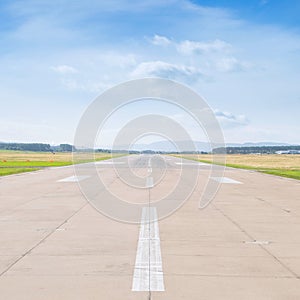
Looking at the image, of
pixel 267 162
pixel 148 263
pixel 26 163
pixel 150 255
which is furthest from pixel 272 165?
pixel 148 263

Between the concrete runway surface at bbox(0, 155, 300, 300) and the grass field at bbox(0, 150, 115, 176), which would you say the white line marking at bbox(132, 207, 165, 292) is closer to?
the concrete runway surface at bbox(0, 155, 300, 300)

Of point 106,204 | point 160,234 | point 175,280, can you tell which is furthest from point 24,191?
point 175,280

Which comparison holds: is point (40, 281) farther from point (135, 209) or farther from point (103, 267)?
point (135, 209)

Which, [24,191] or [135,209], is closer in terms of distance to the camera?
[135,209]

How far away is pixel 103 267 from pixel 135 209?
681cm

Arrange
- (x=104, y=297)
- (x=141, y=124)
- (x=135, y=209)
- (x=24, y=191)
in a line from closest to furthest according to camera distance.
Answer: (x=104, y=297), (x=135, y=209), (x=24, y=191), (x=141, y=124)

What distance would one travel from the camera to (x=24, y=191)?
742 inches

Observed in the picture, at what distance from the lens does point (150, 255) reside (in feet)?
23.9

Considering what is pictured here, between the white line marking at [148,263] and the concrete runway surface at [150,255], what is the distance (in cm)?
1

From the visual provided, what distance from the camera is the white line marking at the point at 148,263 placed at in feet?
18.4

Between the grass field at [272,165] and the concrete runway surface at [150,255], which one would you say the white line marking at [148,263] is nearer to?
the concrete runway surface at [150,255]

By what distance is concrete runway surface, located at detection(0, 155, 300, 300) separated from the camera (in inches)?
214

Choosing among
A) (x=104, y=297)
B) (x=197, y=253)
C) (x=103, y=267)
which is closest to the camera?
(x=104, y=297)

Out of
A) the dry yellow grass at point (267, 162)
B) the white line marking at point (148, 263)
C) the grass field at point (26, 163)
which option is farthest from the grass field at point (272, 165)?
the white line marking at point (148, 263)
